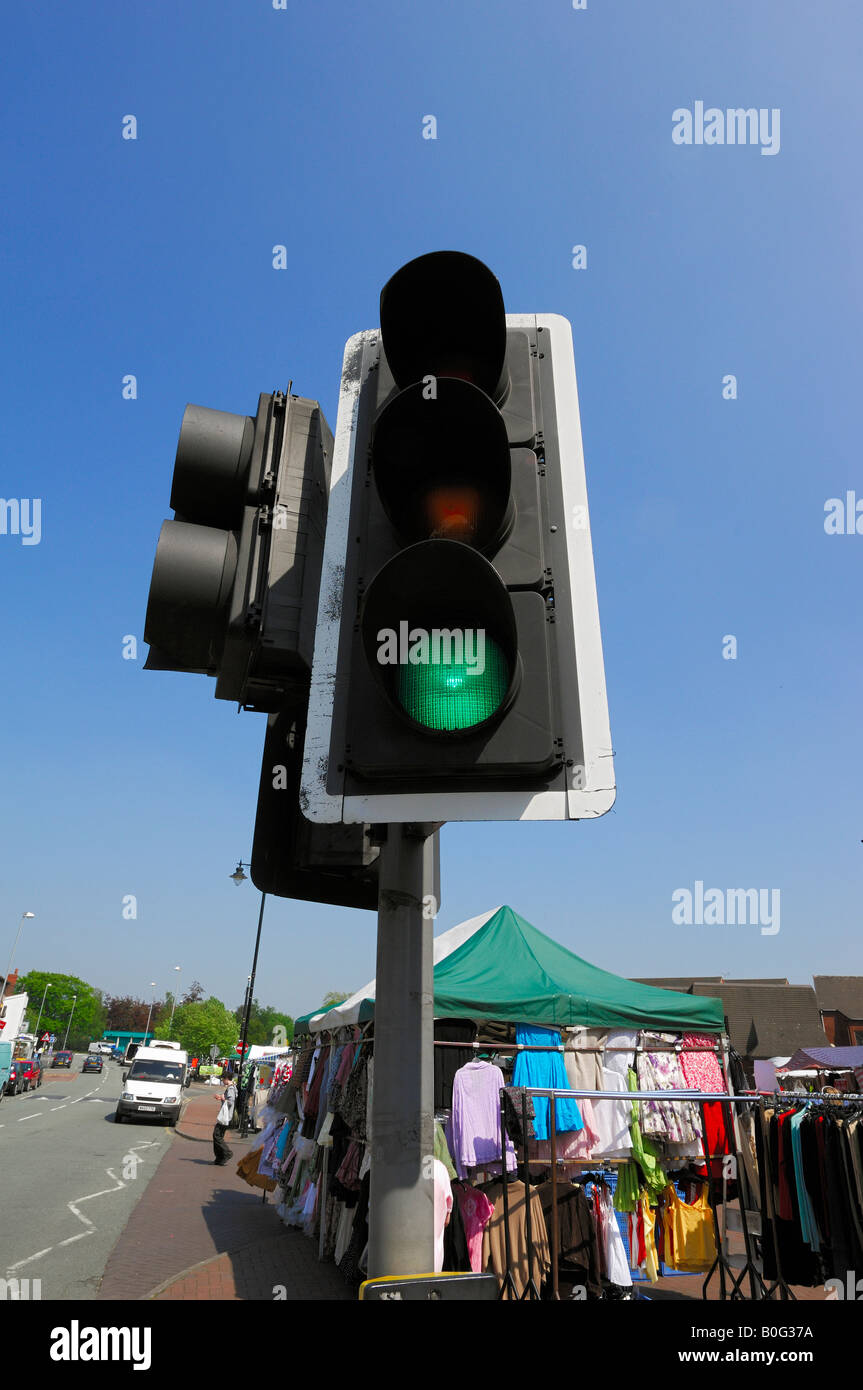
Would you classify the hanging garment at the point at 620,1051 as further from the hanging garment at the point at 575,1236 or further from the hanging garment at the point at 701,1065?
the hanging garment at the point at 575,1236

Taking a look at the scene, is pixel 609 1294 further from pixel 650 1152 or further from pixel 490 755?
pixel 490 755

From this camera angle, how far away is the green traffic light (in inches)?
66.9

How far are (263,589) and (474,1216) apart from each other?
7958 millimetres

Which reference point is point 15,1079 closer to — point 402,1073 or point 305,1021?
point 305,1021

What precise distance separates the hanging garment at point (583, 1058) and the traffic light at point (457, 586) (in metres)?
8.31

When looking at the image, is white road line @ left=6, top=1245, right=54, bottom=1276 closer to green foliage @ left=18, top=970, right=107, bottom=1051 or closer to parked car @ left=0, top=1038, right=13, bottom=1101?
parked car @ left=0, top=1038, right=13, bottom=1101

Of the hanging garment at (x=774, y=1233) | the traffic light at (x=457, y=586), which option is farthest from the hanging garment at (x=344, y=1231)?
the traffic light at (x=457, y=586)

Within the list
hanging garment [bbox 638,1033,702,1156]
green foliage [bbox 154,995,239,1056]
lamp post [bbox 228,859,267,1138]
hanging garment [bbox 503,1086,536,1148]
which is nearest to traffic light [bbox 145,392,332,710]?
hanging garment [bbox 503,1086,536,1148]

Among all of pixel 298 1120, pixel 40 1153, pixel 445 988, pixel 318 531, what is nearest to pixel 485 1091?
pixel 445 988

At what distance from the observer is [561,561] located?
1.92 meters

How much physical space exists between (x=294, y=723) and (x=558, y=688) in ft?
3.19

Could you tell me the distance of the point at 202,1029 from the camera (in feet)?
346

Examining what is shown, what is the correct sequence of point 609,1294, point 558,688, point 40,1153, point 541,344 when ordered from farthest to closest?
point 40,1153, point 609,1294, point 541,344, point 558,688

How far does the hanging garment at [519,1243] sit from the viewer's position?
7.21m
